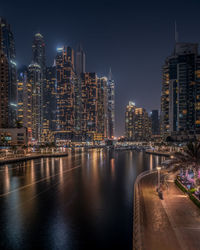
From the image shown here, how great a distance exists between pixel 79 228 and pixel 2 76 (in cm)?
17063

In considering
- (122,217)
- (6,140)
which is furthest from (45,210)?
(6,140)

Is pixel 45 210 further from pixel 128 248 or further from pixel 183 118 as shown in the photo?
pixel 183 118

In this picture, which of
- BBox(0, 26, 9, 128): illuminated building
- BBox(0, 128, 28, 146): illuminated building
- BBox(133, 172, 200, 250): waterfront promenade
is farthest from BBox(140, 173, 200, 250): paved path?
BBox(0, 26, 9, 128): illuminated building

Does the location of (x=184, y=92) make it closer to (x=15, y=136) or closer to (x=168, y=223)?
(x=15, y=136)

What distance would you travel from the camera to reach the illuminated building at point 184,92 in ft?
540

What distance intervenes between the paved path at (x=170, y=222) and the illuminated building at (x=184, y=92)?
14814cm

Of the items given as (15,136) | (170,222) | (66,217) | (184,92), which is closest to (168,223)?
(170,222)

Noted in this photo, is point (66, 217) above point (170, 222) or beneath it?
beneath

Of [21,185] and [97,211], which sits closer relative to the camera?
[97,211]

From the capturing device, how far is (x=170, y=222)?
56.9 feet

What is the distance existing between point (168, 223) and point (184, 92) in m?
165

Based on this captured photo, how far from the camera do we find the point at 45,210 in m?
23.8

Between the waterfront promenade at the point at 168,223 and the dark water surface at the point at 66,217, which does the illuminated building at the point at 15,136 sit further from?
the waterfront promenade at the point at 168,223

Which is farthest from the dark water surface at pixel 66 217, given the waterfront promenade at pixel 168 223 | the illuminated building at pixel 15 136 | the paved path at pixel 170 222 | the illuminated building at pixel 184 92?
the illuminated building at pixel 184 92
